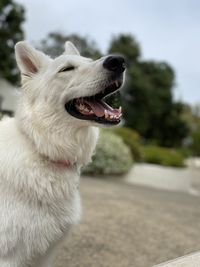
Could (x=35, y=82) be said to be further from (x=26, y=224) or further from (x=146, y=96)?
(x=146, y=96)

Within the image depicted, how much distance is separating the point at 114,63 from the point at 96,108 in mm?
360

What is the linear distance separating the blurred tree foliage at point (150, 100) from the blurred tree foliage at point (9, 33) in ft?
55.9

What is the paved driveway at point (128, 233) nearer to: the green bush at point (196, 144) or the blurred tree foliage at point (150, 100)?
the blurred tree foliage at point (150, 100)

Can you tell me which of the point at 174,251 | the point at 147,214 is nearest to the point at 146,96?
the point at 147,214

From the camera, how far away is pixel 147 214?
316 inches

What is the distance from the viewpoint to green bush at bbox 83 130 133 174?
1422cm

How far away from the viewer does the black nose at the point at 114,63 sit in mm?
2848

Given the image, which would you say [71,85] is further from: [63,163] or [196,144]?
[196,144]

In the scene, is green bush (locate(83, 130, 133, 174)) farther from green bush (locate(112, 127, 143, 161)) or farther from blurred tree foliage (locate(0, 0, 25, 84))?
blurred tree foliage (locate(0, 0, 25, 84))

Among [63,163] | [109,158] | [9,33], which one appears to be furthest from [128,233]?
[9,33]

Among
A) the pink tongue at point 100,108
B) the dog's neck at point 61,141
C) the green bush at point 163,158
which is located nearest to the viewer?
the dog's neck at point 61,141

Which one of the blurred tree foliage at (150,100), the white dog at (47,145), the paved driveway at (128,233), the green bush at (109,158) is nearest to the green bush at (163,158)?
the green bush at (109,158)

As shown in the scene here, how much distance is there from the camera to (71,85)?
9.77 feet

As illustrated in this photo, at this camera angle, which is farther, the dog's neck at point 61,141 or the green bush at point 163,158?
the green bush at point 163,158
